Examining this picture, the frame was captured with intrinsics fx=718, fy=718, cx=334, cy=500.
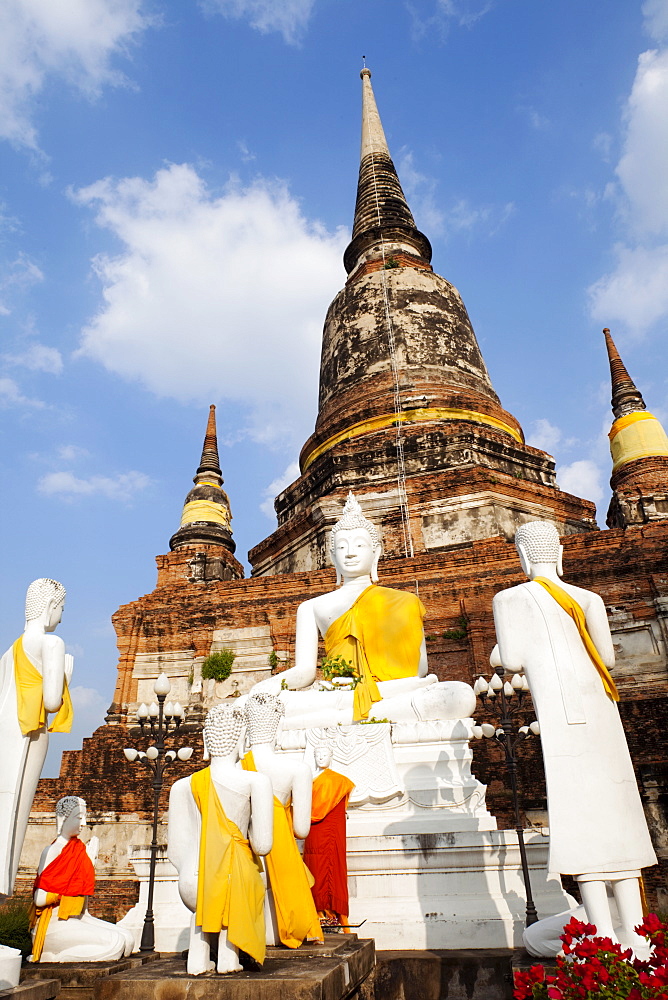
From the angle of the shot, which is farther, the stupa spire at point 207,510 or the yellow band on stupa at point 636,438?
the stupa spire at point 207,510

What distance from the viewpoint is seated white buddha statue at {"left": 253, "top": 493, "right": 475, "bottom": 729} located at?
6.73 m

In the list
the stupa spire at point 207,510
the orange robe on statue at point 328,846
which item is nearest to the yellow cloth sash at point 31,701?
the orange robe on statue at point 328,846

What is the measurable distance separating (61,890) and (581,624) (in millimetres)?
3971

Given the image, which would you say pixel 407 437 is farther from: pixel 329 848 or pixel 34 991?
pixel 34 991

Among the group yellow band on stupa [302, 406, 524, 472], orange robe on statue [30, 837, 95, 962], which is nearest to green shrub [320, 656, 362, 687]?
orange robe on statue [30, 837, 95, 962]

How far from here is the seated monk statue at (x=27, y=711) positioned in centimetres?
428

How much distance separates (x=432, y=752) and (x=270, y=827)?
3094 mm

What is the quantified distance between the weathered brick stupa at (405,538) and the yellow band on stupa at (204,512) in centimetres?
6

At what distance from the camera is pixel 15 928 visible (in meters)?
8.42

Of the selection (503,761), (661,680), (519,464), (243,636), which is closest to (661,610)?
(661,680)

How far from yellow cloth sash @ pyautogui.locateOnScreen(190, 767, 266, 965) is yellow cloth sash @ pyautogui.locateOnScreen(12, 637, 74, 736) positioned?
1.49m

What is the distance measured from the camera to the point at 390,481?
16.7 metres

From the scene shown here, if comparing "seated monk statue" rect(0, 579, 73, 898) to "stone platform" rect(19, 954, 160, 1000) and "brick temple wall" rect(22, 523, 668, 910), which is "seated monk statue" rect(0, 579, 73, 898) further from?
"brick temple wall" rect(22, 523, 668, 910)

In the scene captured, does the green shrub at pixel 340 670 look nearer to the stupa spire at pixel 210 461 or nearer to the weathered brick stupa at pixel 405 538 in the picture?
the weathered brick stupa at pixel 405 538
